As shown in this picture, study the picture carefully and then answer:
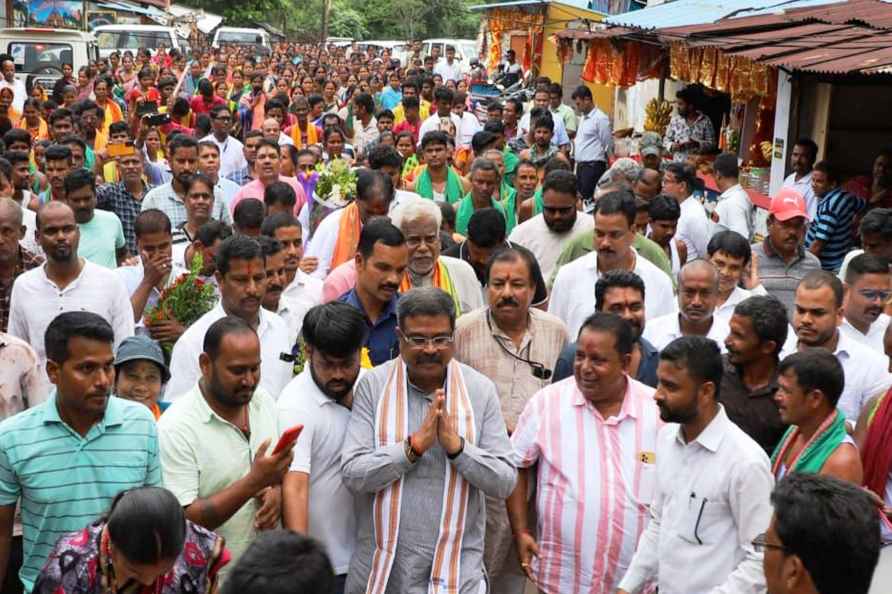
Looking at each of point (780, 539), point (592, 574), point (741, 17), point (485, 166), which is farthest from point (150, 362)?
point (741, 17)

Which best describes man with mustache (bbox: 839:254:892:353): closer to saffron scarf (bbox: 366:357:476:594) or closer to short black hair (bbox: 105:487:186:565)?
saffron scarf (bbox: 366:357:476:594)

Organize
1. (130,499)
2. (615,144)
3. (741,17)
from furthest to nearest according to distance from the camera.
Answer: (615,144) → (741,17) → (130,499)

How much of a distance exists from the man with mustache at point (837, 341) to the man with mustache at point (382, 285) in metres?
1.87

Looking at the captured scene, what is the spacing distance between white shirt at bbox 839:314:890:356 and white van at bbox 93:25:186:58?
92.0ft

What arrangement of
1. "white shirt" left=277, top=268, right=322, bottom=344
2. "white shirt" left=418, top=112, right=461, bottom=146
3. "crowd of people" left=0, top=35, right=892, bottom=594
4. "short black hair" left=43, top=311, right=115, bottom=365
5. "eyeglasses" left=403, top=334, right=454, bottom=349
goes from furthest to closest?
"white shirt" left=418, top=112, right=461, bottom=146
"white shirt" left=277, top=268, right=322, bottom=344
"eyeglasses" left=403, top=334, right=454, bottom=349
"short black hair" left=43, top=311, right=115, bottom=365
"crowd of people" left=0, top=35, right=892, bottom=594

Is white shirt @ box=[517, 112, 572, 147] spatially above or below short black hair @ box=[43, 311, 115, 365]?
above

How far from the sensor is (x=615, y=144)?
1981cm

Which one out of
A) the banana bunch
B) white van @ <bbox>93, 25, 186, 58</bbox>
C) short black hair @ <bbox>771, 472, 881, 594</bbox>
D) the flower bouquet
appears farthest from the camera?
white van @ <bbox>93, 25, 186, 58</bbox>

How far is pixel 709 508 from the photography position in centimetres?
421

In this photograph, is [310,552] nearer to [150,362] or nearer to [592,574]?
[592,574]

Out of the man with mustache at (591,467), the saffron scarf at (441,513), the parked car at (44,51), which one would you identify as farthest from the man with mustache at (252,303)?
the parked car at (44,51)

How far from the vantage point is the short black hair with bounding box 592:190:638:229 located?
22.2 feet

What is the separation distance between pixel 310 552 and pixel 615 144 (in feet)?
57.5

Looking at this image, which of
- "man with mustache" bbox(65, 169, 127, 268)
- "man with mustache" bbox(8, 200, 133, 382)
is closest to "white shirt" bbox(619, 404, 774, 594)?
"man with mustache" bbox(8, 200, 133, 382)
